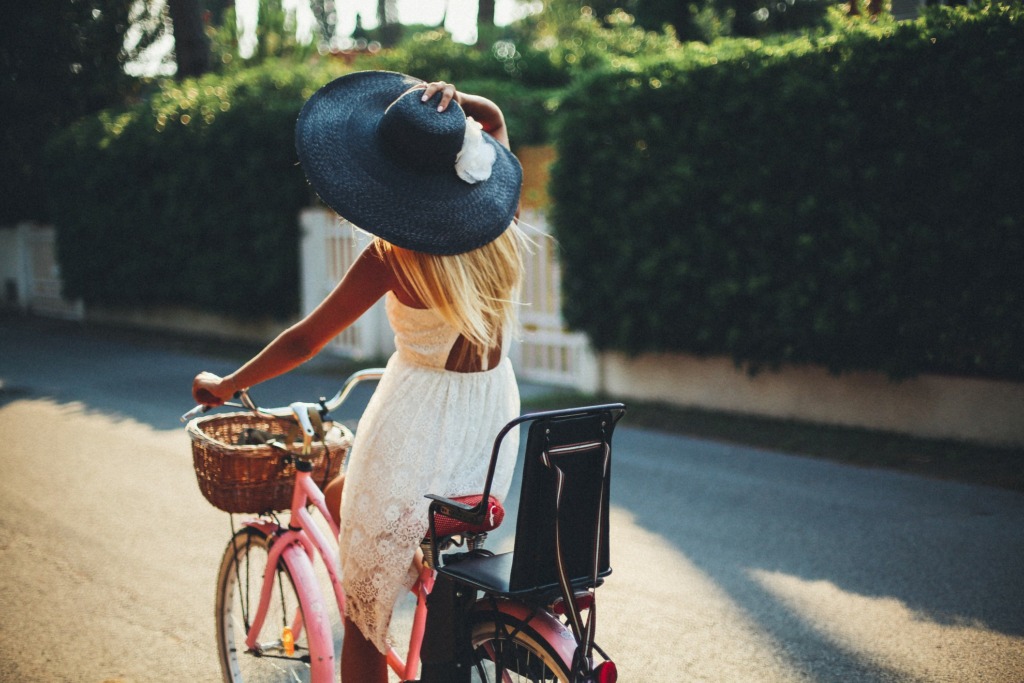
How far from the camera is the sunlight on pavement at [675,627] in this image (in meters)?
3.84

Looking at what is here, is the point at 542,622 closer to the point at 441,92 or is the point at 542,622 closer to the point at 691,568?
the point at 441,92

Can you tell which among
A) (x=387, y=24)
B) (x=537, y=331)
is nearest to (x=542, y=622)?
(x=537, y=331)

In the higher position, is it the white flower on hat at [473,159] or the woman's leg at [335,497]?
the white flower on hat at [473,159]

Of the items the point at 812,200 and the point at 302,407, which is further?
the point at 812,200

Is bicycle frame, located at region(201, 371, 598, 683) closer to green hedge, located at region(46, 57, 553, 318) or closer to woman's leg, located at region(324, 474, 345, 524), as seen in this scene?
woman's leg, located at region(324, 474, 345, 524)

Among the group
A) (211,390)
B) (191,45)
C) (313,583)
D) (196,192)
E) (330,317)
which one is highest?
(191,45)

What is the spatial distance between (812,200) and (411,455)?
585cm

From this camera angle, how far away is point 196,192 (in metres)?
14.4

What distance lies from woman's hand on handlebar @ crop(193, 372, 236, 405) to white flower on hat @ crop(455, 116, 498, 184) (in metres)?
0.95

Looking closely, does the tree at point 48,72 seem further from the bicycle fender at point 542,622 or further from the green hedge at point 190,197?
the bicycle fender at point 542,622

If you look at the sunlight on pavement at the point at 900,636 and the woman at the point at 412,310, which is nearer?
the woman at the point at 412,310

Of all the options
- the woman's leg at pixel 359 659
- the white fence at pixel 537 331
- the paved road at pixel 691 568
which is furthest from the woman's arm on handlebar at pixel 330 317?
the white fence at pixel 537 331

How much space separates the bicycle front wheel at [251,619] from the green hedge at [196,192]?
923cm

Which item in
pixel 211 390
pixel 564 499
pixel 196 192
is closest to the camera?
pixel 564 499
